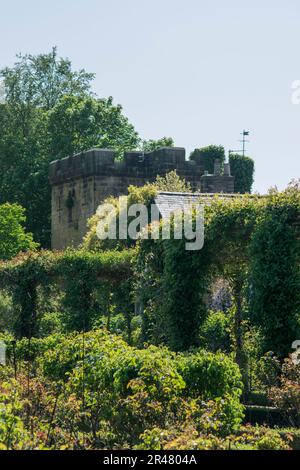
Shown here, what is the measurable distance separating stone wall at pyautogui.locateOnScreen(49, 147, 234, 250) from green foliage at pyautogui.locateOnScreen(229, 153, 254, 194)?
66.7 feet

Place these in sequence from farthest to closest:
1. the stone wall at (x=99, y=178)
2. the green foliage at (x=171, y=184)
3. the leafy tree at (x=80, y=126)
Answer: the leafy tree at (x=80, y=126)
the stone wall at (x=99, y=178)
the green foliage at (x=171, y=184)

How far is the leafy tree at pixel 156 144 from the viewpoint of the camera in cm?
5634

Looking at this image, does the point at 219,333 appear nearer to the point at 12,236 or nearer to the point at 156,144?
the point at 12,236

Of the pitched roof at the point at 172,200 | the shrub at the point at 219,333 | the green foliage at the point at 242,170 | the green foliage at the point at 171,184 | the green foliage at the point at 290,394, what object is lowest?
the shrub at the point at 219,333

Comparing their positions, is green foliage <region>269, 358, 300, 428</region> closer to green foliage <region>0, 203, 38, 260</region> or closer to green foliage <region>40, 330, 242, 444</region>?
green foliage <region>40, 330, 242, 444</region>

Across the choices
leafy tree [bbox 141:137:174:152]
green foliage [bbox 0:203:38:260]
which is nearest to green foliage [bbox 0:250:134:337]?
green foliage [bbox 0:203:38:260]

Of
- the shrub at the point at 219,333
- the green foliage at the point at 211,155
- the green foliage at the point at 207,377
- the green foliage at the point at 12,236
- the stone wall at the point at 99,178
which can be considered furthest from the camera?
the green foliage at the point at 211,155

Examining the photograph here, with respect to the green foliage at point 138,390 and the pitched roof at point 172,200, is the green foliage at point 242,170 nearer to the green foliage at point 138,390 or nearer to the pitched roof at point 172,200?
the pitched roof at point 172,200

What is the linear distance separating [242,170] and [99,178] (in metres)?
24.8

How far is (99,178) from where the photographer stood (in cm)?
4222

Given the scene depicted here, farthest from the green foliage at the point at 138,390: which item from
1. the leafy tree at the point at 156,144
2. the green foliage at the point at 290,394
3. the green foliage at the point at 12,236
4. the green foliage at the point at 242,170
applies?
the green foliage at the point at 242,170

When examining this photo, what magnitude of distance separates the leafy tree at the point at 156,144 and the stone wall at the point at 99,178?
1163 centimetres

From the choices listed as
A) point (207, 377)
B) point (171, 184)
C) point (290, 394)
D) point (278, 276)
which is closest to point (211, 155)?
point (171, 184)
